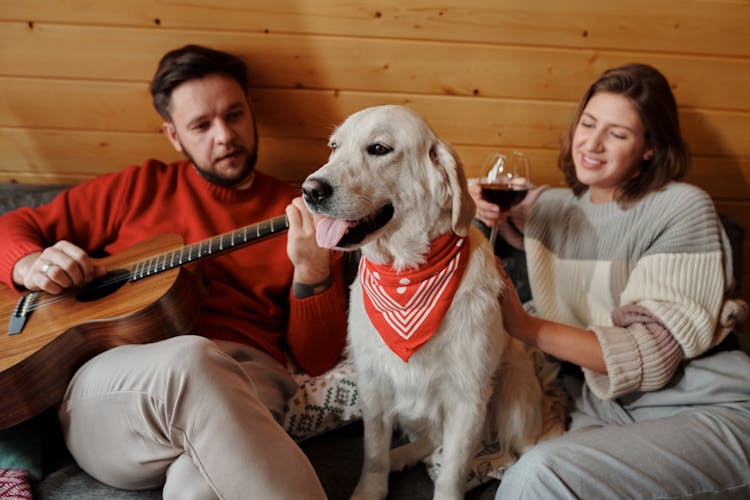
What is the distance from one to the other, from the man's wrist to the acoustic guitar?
186 mm

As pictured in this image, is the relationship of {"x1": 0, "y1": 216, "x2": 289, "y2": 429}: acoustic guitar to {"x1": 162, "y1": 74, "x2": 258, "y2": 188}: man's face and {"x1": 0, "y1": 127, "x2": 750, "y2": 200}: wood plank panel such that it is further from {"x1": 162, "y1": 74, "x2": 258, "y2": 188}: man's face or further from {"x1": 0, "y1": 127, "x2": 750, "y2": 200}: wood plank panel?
{"x1": 0, "y1": 127, "x2": 750, "y2": 200}: wood plank panel

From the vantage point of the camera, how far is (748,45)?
1674mm

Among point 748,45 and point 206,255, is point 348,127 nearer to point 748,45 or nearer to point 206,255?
point 206,255

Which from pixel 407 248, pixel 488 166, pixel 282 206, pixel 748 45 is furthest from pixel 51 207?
pixel 748 45

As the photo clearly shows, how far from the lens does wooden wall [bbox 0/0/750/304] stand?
1608mm

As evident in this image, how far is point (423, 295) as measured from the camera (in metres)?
1.10

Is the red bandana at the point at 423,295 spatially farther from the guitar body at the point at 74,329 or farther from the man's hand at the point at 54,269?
the man's hand at the point at 54,269

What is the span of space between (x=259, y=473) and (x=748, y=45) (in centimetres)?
209

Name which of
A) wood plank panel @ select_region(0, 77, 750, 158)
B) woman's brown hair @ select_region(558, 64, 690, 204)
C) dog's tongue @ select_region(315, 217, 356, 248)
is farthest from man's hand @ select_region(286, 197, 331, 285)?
woman's brown hair @ select_region(558, 64, 690, 204)

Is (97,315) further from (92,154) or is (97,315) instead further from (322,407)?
(92,154)

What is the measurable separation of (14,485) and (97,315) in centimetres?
41

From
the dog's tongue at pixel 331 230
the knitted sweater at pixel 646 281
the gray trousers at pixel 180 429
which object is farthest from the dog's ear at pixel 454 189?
the gray trousers at pixel 180 429

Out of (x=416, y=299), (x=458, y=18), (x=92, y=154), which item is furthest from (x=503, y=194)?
(x=92, y=154)

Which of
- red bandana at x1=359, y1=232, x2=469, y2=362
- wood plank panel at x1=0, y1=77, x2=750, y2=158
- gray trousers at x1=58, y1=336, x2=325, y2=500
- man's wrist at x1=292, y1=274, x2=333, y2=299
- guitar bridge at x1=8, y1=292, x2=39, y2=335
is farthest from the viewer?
wood plank panel at x1=0, y1=77, x2=750, y2=158
